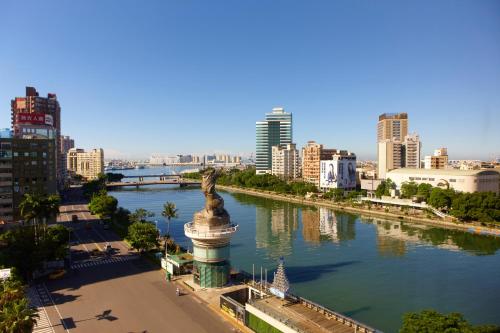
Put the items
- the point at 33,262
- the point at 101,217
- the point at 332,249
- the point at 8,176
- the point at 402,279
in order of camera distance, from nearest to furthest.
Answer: the point at 33,262
the point at 402,279
the point at 332,249
the point at 8,176
the point at 101,217

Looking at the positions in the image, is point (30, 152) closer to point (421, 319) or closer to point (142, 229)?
point (142, 229)

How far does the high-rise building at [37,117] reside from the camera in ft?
276

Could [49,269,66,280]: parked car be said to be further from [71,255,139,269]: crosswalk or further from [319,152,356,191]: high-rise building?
[319,152,356,191]: high-rise building

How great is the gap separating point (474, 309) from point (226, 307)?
23662mm

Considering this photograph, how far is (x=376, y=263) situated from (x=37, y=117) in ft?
263

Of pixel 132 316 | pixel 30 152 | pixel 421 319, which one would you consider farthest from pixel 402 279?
pixel 30 152

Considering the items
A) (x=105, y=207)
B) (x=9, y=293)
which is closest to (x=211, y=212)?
(x=9, y=293)

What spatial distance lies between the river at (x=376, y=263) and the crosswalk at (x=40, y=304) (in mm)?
21455

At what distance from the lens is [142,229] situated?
4409 cm

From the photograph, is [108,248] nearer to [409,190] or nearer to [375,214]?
[375,214]

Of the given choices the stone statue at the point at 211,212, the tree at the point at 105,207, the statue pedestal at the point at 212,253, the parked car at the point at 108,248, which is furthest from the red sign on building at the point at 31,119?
the statue pedestal at the point at 212,253

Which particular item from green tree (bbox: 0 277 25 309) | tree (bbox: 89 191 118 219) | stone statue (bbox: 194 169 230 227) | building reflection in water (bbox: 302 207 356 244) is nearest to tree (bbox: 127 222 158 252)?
stone statue (bbox: 194 169 230 227)

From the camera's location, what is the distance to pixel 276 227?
73.1 metres

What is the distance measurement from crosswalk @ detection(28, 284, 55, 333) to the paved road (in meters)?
0.08
